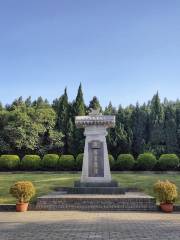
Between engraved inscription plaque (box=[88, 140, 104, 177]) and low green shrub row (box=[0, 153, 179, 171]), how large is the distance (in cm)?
1207

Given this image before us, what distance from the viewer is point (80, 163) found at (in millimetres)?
34031

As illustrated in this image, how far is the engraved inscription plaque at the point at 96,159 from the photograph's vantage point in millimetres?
21625

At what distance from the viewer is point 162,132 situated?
46.7m

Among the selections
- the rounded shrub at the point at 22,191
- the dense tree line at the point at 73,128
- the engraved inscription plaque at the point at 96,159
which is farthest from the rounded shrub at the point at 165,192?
the dense tree line at the point at 73,128

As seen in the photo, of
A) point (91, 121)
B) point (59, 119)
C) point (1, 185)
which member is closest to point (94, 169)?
point (91, 121)

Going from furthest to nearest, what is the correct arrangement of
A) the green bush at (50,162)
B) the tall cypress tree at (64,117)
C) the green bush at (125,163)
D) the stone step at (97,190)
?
the tall cypress tree at (64,117) < the green bush at (50,162) < the green bush at (125,163) < the stone step at (97,190)

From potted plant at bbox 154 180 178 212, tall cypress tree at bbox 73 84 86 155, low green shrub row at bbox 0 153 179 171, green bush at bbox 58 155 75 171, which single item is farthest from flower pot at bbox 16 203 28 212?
tall cypress tree at bbox 73 84 86 155

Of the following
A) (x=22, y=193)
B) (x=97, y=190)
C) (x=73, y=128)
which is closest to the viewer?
(x=22, y=193)

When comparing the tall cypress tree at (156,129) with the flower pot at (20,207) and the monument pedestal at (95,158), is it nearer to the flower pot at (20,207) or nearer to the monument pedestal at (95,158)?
the monument pedestal at (95,158)

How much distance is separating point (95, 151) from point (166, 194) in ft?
22.3

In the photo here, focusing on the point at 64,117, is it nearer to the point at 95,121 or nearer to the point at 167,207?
the point at 95,121

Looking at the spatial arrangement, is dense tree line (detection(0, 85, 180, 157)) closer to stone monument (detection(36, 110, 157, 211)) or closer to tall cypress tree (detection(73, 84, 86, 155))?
tall cypress tree (detection(73, 84, 86, 155))

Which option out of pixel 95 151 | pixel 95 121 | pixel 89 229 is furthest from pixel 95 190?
pixel 89 229

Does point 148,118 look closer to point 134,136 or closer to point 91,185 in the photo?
point 134,136
